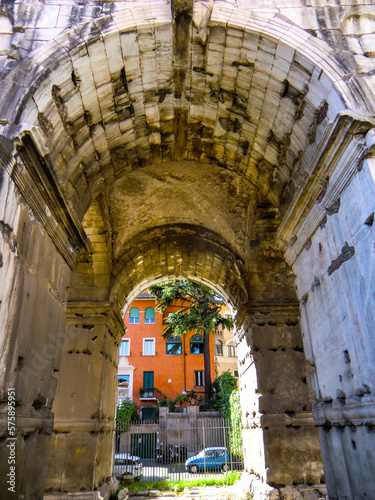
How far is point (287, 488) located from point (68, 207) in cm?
572

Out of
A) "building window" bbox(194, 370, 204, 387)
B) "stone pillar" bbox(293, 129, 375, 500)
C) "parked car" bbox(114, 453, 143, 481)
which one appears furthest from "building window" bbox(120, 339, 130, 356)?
"stone pillar" bbox(293, 129, 375, 500)

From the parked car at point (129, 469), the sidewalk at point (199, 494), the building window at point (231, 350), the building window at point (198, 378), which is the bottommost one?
the sidewalk at point (199, 494)

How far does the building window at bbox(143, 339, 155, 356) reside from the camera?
2569 centimetres

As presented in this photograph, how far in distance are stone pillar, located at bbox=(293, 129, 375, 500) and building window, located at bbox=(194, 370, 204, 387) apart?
21999 mm

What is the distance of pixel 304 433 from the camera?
6.94 meters

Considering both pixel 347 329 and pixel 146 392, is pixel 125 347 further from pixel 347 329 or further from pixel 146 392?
pixel 347 329

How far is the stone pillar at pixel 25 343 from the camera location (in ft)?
9.75

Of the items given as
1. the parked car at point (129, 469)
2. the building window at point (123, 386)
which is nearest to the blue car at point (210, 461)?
the parked car at point (129, 469)

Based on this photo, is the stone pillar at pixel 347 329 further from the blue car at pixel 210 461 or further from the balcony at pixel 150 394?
the balcony at pixel 150 394

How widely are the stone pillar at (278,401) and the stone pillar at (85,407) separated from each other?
2.79 m

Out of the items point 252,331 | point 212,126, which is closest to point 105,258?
point 252,331

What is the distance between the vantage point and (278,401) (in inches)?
281

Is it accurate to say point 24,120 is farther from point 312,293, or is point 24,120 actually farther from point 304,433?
point 304,433

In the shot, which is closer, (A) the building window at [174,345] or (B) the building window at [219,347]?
(A) the building window at [174,345]
